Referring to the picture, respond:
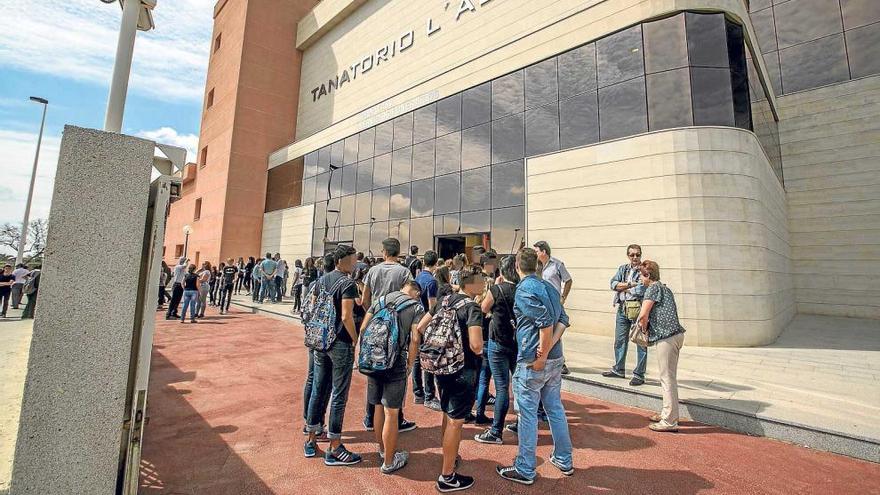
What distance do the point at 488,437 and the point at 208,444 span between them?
307 centimetres

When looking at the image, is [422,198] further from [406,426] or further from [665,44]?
[406,426]

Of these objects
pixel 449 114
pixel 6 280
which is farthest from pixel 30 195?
pixel 449 114

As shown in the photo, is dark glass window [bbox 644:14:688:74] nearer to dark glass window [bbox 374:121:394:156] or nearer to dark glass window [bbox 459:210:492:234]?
dark glass window [bbox 459:210:492:234]

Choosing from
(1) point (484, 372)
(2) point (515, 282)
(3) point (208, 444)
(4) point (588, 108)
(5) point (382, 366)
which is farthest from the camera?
(4) point (588, 108)

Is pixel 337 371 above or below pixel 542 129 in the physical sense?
below

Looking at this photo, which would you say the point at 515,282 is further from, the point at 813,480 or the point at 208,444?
the point at 208,444

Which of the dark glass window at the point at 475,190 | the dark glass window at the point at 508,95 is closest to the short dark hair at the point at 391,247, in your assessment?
the dark glass window at the point at 475,190

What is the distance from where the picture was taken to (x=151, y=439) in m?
3.90

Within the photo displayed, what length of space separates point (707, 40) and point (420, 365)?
11.2 meters

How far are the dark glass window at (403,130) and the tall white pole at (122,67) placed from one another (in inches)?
552

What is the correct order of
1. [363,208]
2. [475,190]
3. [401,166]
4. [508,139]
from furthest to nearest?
[363,208] → [401,166] → [475,190] → [508,139]

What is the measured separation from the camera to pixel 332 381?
3.71 m

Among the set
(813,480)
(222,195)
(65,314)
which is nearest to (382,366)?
(65,314)

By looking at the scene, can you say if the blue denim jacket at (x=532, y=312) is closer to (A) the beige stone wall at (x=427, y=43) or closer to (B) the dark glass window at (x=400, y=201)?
(A) the beige stone wall at (x=427, y=43)
